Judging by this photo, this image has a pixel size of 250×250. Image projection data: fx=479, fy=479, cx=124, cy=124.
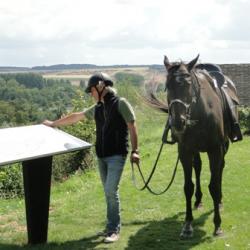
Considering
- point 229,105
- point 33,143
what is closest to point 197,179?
point 229,105

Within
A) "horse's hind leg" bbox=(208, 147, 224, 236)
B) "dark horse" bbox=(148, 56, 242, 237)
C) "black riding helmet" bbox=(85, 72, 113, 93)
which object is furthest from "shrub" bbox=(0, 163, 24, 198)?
"black riding helmet" bbox=(85, 72, 113, 93)

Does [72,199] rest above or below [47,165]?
below

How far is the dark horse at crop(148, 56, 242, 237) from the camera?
559 cm

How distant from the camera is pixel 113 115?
596 centimetres

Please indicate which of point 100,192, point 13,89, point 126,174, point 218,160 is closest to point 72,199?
point 100,192

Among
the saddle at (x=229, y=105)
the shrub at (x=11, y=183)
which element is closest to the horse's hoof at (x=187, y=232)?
the saddle at (x=229, y=105)

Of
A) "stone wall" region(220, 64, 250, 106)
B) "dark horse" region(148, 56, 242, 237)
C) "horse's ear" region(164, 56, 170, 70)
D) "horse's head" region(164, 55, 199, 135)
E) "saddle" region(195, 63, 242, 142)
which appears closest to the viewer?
"horse's head" region(164, 55, 199, 135)

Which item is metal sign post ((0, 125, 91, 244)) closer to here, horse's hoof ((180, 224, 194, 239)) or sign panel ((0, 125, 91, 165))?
sign panel ((0, 125, 91, 165))

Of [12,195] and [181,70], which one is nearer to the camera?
[181,70]

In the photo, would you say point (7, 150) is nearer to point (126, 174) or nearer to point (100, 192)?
point (100, 192)

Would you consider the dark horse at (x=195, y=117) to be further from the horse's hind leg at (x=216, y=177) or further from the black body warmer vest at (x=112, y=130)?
the black body warmer vest at (x=112, y=130)

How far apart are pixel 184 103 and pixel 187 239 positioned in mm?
1956

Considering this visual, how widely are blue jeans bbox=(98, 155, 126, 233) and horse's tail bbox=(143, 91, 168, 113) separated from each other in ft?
6.68

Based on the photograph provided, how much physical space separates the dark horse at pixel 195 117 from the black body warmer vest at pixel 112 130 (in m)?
0.64
